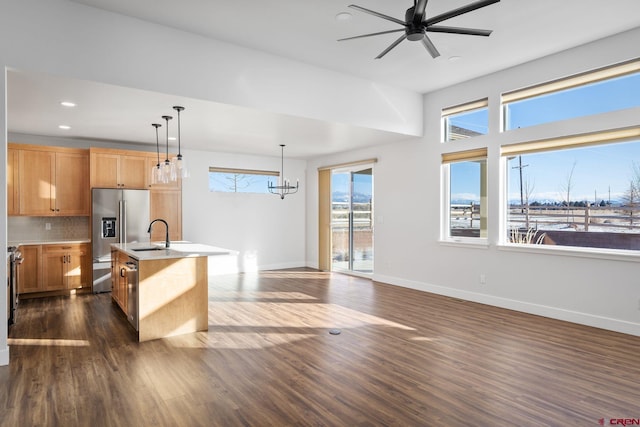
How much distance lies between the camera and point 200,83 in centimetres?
399

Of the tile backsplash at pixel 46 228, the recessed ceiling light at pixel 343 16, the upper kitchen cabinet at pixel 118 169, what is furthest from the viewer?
the upper kitchen cabinet at pixel 118 169

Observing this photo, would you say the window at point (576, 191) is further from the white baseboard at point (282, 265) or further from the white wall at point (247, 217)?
the white baseboard at point (282, 265)

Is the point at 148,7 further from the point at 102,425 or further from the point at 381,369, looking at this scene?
the point at 381,369

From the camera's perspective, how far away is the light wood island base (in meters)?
3.79

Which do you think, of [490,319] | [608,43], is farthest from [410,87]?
[490,319]

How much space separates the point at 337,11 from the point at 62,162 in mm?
5055

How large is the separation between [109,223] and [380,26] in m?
5.03

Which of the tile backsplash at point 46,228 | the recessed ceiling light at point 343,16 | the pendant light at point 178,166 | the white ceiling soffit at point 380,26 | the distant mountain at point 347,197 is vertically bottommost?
the tile backsplash at point 46,228

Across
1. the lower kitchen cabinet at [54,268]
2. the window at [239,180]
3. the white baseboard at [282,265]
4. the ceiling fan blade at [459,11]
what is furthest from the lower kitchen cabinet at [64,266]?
the ceiling fan blade at [459,11]

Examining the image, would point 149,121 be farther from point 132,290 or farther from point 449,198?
point 449,198

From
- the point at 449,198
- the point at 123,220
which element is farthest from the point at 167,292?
the point at 449,198

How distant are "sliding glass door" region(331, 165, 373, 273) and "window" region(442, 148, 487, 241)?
5.76ft

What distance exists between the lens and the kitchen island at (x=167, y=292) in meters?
3.79

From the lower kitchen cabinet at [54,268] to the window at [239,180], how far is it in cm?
260
